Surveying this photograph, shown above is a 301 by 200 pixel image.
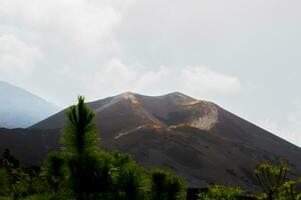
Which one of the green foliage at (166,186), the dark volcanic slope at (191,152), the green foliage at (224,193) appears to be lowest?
the green foliage at (224,193)

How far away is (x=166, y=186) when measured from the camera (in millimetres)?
9055

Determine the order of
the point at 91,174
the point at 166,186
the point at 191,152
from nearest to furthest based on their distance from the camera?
the point at 91,174 → the point at 166,186 → the point at 191,152

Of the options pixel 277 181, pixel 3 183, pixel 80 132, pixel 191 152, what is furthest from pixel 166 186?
pixel 191 152

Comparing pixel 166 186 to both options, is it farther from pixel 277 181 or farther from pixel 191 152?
pixel 191 152

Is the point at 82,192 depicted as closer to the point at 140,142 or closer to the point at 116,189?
the point at 116,189

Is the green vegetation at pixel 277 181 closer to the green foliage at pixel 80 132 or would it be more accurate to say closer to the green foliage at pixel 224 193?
the green foliage at pixel 224 193

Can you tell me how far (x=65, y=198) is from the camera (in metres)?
8.31

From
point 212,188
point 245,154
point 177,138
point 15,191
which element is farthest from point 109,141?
point 15,191

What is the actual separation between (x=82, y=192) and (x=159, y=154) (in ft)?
483

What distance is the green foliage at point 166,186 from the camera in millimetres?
9039

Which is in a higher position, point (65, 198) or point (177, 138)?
point (177, 138)

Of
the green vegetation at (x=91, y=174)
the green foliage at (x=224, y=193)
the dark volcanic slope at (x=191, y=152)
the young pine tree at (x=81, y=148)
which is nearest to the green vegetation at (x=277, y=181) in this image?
the green vegetation at (x=91, y=174)

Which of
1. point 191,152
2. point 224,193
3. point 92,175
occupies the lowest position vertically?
point 224,193

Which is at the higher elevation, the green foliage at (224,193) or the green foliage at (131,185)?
the green foliage at (131,185)
